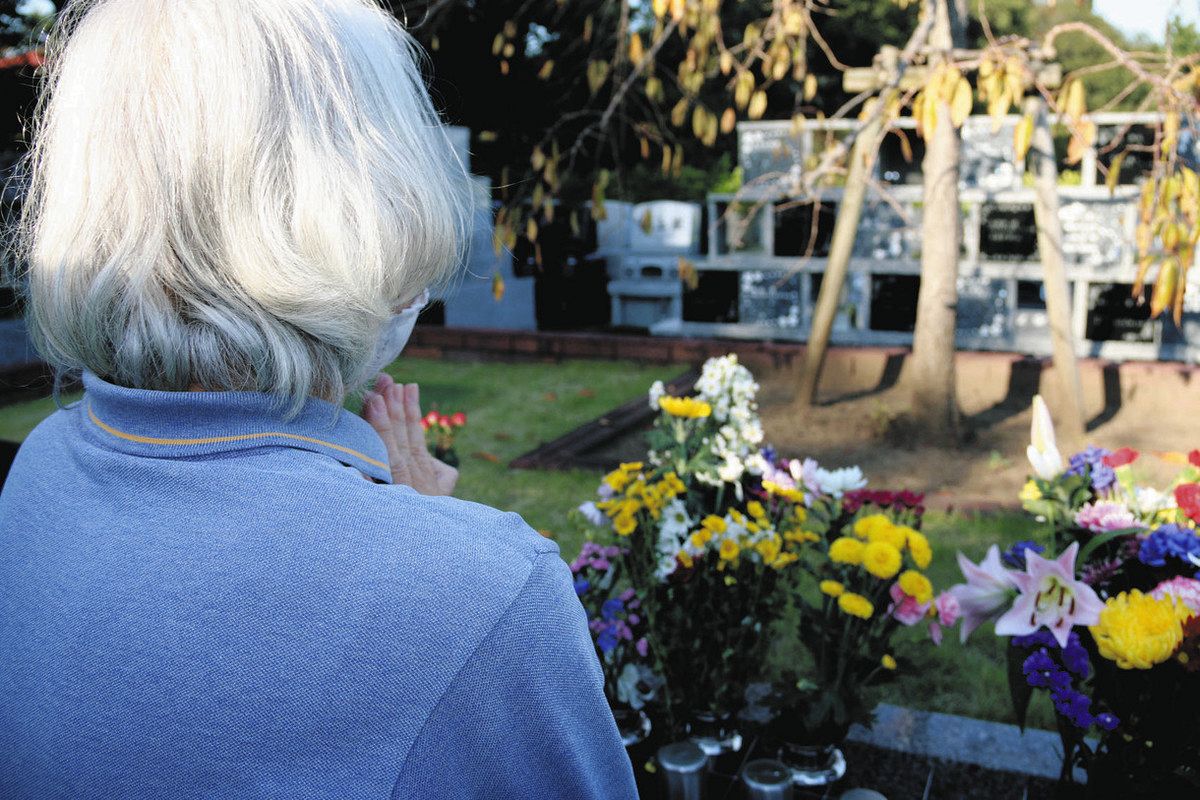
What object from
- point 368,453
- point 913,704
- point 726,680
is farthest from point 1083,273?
point 368,453

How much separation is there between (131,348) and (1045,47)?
4.78 metres

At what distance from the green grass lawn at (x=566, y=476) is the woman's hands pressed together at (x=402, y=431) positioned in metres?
1.38

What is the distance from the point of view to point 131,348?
2.85 ft

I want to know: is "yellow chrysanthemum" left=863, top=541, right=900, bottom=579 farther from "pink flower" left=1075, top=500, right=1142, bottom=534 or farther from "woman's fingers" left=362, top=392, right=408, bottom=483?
"woman's fingers" left=362, top=392, right=408, bottom=483

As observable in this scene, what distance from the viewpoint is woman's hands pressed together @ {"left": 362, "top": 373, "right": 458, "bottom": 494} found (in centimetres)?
114

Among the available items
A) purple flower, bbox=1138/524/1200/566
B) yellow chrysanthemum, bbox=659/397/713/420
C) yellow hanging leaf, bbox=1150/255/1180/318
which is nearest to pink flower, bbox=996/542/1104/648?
purple flower, bbox=1138/524/1200/566

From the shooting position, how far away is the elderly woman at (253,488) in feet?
2.36

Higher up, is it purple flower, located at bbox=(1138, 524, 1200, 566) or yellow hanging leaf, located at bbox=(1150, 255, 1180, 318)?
yellow hanging leaf, located at bbox=(1150, 255, 1180, 318)

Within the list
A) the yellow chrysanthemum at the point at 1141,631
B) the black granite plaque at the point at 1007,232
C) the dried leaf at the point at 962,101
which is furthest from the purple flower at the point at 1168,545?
the black granite plaque at the point at 1007,232

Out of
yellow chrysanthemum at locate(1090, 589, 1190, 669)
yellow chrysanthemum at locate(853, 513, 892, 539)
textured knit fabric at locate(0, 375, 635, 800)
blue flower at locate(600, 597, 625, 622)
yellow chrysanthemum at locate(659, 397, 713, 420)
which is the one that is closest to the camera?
textured knit fabric at locate(0, 375, 635, 800)

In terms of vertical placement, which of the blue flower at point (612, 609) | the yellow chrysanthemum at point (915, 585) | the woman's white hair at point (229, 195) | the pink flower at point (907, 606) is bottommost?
the blue flower at point (612, 609)

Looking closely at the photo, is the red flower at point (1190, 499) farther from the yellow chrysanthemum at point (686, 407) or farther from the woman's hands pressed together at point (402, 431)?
the woman's hands pressed together at point (402, 431)

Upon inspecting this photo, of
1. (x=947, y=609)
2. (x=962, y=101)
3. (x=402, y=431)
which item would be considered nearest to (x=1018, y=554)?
(x=947, y=609)

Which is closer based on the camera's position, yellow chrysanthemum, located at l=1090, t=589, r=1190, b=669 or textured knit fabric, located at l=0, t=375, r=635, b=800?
textured knit fabric, located at l=0, t=375, r=635, b=800
